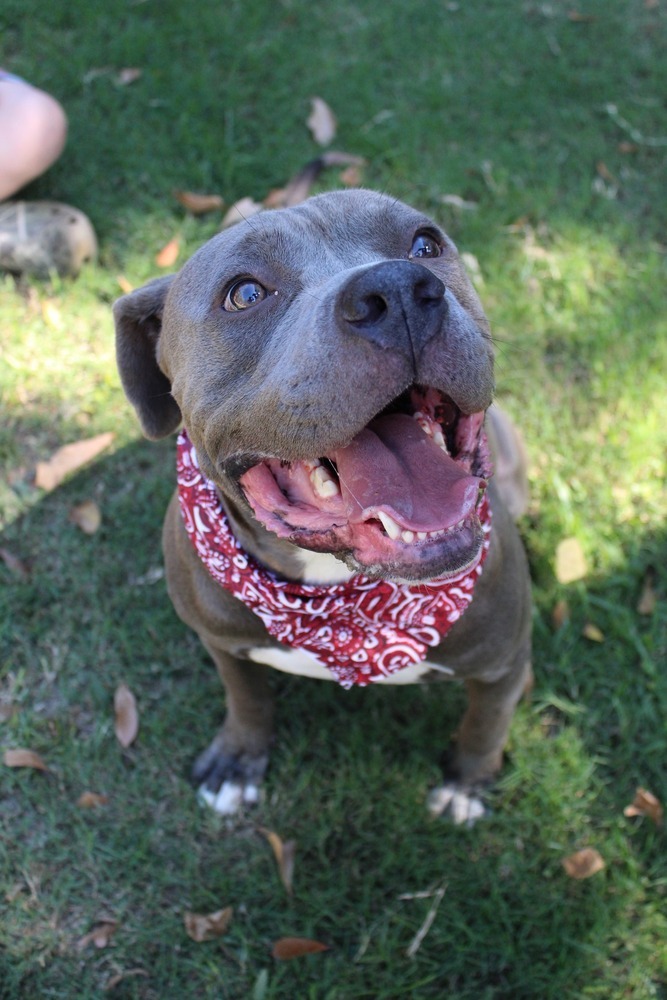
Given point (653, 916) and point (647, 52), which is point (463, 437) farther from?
point (647, 52)

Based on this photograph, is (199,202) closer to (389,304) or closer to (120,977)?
(389,304)

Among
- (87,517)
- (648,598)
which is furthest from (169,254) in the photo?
(648,598)

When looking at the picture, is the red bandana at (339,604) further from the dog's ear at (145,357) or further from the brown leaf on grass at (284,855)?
the brown leaf on grass at (284,855)

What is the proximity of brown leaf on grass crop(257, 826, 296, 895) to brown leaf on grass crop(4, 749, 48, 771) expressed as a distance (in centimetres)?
91

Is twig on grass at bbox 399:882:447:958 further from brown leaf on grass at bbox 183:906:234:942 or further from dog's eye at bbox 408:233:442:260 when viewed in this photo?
dog's eye at bbox 408:233:442:260

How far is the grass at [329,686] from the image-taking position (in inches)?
125

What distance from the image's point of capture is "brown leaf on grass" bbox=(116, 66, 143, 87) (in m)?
5.50

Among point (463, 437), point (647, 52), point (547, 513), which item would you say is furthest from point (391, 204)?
point (647, 52)

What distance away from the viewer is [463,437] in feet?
7.78

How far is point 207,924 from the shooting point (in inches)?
125

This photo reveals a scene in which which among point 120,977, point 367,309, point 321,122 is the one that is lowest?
point 120,977

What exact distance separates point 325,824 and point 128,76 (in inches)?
175

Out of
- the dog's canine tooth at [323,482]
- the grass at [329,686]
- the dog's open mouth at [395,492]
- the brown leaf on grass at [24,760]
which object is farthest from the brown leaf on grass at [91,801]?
the dog's canine tooth at [323,482]

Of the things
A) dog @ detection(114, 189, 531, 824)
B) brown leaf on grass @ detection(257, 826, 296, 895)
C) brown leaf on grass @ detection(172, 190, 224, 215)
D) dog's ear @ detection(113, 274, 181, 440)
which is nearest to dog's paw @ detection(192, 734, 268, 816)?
brown leaf on grass @ detection(257, 826, 296, 895)
